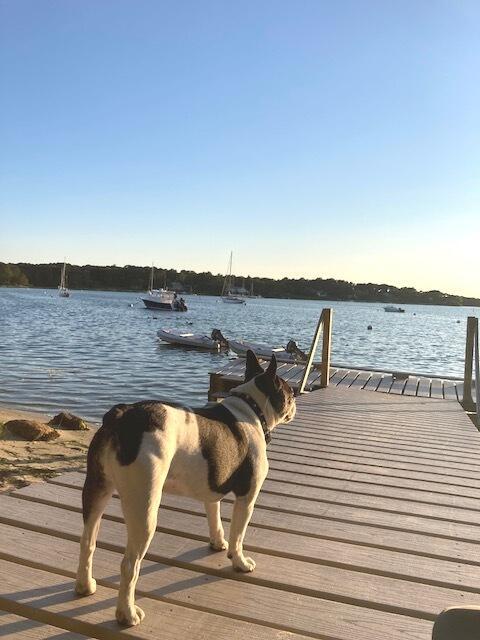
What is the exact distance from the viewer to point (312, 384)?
11172mm

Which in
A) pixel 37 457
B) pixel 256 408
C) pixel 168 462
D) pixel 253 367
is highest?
pixel 253 367

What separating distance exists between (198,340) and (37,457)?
24204 millimetres

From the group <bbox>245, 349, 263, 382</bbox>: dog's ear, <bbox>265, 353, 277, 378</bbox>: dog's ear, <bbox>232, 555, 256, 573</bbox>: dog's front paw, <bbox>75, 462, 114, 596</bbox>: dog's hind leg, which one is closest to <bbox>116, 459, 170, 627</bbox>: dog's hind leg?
<bbox>75, 462, 114, 596</bbox>: dog's hind leg

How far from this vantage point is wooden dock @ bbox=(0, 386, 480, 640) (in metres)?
2.37

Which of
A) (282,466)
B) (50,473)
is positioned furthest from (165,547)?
(50,473)

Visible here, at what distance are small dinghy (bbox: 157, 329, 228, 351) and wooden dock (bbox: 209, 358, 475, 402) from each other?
1837 centimetres

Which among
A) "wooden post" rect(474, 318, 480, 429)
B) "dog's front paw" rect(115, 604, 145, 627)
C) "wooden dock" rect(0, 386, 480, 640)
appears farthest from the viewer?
"wooden post" rect(474, 318, 480, 429)

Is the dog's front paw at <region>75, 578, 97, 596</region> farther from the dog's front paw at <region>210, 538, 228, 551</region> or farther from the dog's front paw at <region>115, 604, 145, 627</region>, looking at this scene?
the dog's front paw at <region>210, 538, 228, 551</region>

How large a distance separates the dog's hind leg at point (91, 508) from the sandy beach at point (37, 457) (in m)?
3.72

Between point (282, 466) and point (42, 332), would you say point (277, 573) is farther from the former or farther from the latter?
point (42, 332)

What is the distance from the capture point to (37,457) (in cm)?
794

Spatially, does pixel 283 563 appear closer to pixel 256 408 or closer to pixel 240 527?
pixel 240 527

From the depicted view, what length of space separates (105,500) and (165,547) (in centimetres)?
90

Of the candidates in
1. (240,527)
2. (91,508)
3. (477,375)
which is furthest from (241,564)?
(477,375)
